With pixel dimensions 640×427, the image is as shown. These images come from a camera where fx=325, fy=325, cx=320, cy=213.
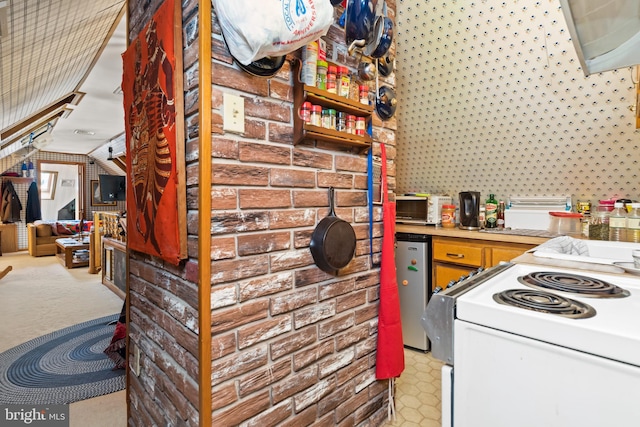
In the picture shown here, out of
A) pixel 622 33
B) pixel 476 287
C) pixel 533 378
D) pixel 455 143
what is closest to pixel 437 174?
pixel 455 143

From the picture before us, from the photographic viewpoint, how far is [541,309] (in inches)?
27.7

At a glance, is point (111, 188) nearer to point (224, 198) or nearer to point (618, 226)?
point (224, 198)

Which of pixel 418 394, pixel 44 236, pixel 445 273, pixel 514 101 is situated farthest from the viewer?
pixel 44 236

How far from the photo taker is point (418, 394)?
77.7 inches

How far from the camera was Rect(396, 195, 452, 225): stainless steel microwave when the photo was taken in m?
2.59

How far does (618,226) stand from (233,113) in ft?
6.20

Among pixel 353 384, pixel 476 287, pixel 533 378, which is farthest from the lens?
pixel 353 384

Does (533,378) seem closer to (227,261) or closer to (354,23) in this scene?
(227,261)

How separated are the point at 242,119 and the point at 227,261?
464mm

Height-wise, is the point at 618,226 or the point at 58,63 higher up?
the point at 58,63

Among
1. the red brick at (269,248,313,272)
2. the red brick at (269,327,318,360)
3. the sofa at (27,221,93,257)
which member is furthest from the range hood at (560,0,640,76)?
the sofa at (27,221,93,257)

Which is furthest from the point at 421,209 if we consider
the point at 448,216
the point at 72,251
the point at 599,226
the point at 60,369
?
the point at 72,251

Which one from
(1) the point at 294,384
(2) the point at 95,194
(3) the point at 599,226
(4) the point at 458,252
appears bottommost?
(1) the point at 294,384

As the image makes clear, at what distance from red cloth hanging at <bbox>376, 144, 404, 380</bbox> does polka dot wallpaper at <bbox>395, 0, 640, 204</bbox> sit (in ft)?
3.24
